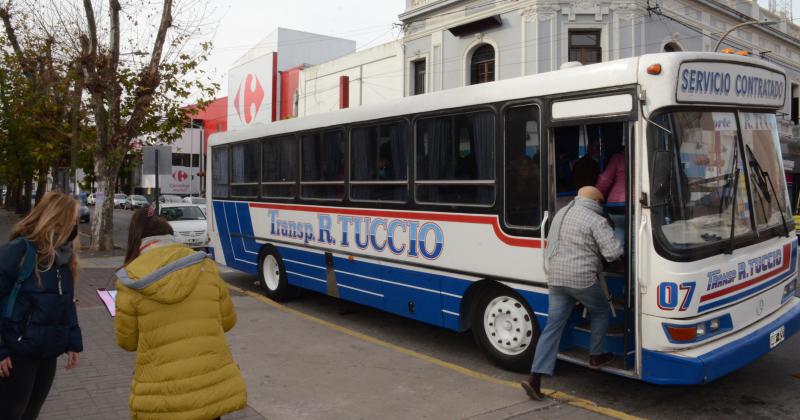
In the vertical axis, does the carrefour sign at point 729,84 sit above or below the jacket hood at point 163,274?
above

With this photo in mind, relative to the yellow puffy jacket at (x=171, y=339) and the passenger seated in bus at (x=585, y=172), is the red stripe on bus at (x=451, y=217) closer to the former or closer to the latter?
the passenger seated in bus at (x=585, y=172)

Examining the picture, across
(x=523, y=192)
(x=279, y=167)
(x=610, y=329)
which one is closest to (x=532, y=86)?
(x=523, y=192)

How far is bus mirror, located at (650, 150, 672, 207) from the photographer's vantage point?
16.4 ft

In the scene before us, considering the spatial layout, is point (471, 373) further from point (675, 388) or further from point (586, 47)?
point (586, 47)

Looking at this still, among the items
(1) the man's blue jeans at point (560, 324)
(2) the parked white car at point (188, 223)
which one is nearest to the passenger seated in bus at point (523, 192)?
(1) the man's blue jeans at point (560, 324)

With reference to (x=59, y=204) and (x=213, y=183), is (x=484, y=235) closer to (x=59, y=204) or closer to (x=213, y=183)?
(x=59, y=204)

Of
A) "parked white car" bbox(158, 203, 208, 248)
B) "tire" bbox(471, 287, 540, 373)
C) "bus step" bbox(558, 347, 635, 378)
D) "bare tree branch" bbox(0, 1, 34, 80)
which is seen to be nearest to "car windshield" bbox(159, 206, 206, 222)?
"parked white car" bbox(158, 203, 208, 248)

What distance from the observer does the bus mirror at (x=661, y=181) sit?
5012 millimetres

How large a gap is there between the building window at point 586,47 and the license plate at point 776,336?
50.4 feet

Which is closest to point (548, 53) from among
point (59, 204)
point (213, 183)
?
point (213, 183)

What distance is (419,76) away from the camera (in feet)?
81.1

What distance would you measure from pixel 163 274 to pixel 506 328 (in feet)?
13.3

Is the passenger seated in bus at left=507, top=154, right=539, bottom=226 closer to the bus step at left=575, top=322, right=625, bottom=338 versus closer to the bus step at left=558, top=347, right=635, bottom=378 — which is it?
the bus step at left=575, top=322, right=625, bottom=338

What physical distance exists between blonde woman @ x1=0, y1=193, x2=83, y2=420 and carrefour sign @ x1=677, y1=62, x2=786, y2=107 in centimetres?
439
